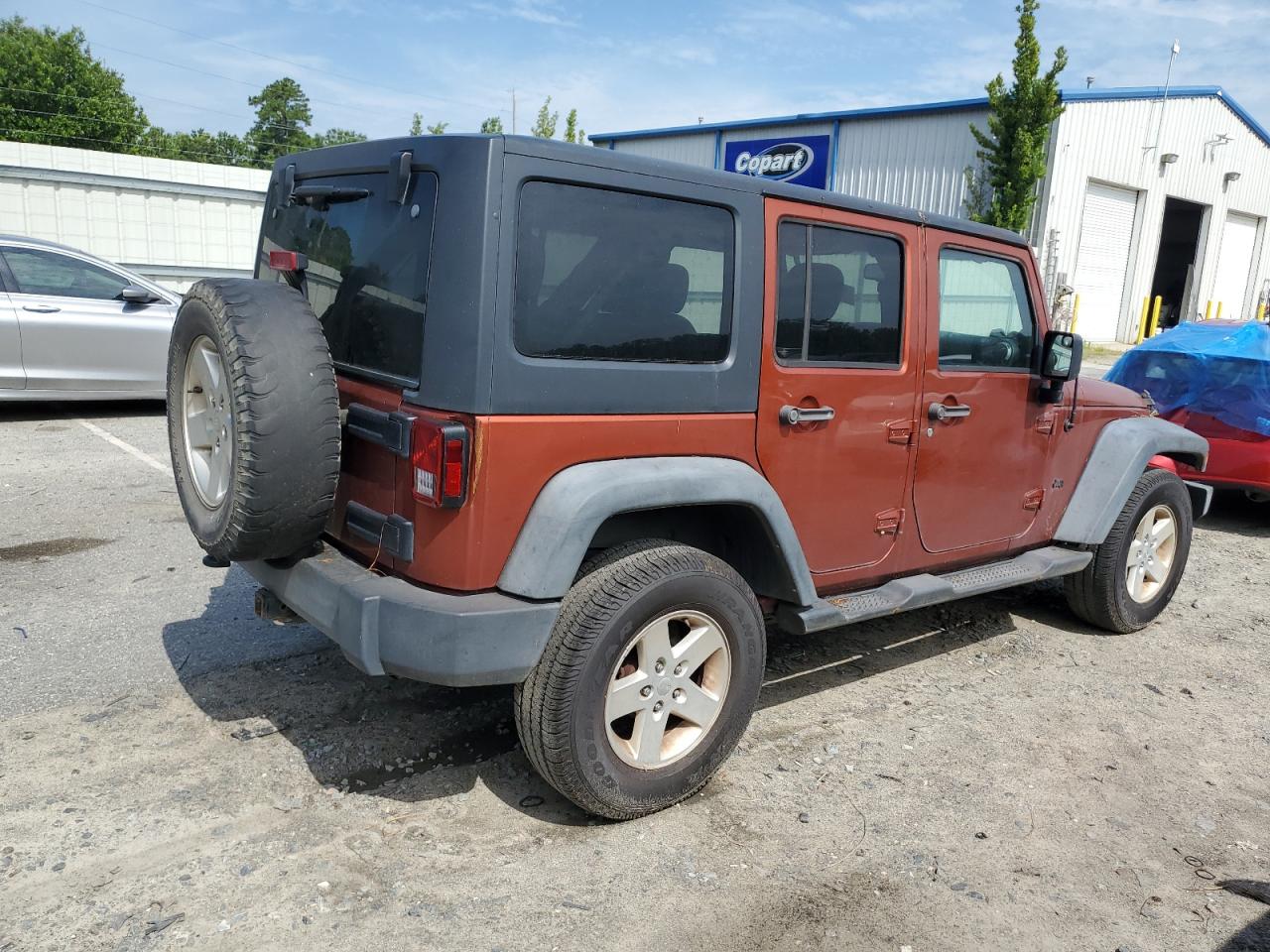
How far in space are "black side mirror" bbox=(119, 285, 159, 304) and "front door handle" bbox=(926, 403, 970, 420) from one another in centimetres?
780

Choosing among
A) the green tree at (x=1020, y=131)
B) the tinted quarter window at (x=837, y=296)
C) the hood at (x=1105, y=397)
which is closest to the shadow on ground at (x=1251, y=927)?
the tinted quarter window at (x=837, y=296)

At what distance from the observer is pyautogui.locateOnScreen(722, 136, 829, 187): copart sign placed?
76.1 feet

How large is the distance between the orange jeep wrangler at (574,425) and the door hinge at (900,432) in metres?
0.01

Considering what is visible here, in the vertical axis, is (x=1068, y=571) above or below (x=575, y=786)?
above

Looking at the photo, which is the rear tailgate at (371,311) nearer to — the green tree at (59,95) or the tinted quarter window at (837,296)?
the tinted quarter window at (837,296)

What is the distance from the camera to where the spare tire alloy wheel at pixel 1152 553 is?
16.5 feet

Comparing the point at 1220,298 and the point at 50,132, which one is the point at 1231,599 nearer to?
the point at 1220,298

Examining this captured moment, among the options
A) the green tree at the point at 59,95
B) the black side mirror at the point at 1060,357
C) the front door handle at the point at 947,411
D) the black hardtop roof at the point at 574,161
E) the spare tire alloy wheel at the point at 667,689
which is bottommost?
the spare tire alloy wheel at the point at 667,689

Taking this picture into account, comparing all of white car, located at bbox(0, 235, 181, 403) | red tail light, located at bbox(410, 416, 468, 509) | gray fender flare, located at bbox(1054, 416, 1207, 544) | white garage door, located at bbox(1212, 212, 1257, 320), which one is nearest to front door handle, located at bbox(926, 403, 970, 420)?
gray fender flare, located at bbox(1054, 416, 1207, 544)

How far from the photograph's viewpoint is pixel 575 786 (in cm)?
287

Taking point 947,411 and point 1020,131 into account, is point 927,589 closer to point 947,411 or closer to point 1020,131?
point 947,411

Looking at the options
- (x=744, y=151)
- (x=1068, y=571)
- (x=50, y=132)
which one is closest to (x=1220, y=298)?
(x=744, y=151)

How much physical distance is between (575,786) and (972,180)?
66.9 feet

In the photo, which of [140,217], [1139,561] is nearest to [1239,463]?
[1139,561]
